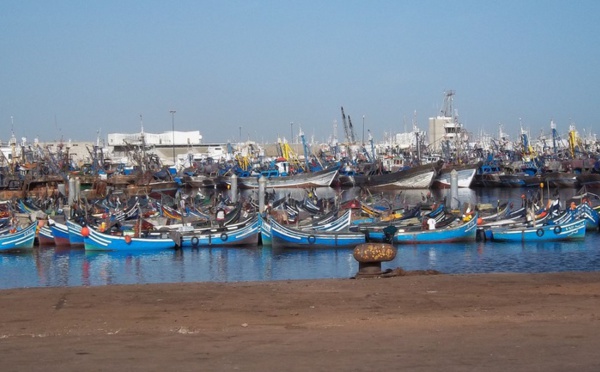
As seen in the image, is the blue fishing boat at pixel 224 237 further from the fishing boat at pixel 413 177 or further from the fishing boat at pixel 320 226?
the fishing boat at pixel 413 177

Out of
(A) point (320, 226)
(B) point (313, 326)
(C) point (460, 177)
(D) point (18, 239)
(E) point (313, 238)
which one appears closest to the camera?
(B) point (313, 326)

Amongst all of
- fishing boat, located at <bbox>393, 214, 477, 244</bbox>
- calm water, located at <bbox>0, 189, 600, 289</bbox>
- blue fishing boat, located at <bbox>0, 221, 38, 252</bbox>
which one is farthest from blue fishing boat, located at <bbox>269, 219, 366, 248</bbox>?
blue fishing boat, located at <bbox>0, 221, 38, 252</bbox>

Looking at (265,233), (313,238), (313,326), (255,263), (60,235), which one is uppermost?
(60,235)

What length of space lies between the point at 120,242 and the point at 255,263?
505 cm

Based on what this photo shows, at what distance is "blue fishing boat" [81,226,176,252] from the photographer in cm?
2788

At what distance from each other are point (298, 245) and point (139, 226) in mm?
5544

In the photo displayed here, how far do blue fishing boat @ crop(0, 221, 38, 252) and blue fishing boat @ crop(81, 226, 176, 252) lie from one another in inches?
82.7

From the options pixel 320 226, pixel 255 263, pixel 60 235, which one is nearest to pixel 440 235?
pixel 320 226

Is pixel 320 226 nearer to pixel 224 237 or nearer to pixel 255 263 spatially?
pixel 224 237

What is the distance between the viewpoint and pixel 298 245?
91.0 feet

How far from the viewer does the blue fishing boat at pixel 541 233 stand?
28719 millimetres

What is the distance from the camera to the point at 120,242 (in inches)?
1096

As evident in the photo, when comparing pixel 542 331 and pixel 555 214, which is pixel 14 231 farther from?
pixel 542 331

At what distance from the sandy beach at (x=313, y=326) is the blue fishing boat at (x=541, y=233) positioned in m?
14.1
